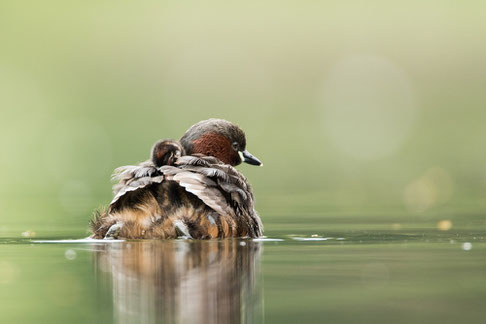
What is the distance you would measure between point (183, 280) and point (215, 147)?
4.33m

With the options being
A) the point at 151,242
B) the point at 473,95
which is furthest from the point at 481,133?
the point at 151,242

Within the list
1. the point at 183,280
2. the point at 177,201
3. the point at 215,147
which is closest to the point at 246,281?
the point at 183,280

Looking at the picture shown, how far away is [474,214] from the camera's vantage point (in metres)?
14.1

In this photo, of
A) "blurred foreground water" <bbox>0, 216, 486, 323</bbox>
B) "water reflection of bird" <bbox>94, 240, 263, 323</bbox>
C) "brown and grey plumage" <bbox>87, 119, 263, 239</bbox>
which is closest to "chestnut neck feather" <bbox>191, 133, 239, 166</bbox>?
"brown and grey plumage" <bbox>87, 119, 263, 239</bbox>

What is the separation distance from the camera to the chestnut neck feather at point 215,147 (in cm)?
1134

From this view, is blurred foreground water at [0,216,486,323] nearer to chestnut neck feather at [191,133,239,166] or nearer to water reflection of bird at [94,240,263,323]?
water reflection of bird at [94,240,263,323]

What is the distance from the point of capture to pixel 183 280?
7172 millimetres

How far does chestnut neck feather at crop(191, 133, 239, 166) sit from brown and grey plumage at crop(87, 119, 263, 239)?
0.80 metres

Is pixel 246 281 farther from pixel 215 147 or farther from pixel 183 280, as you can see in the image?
pixel 215 147

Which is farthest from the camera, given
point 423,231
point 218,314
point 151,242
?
point 423,231

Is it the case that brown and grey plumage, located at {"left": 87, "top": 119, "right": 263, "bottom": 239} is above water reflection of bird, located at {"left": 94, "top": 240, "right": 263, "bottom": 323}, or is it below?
above

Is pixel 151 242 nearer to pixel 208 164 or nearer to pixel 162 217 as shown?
pixel 162 217

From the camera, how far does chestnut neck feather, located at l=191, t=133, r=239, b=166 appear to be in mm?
11336

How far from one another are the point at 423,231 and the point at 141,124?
30861 millimetres
